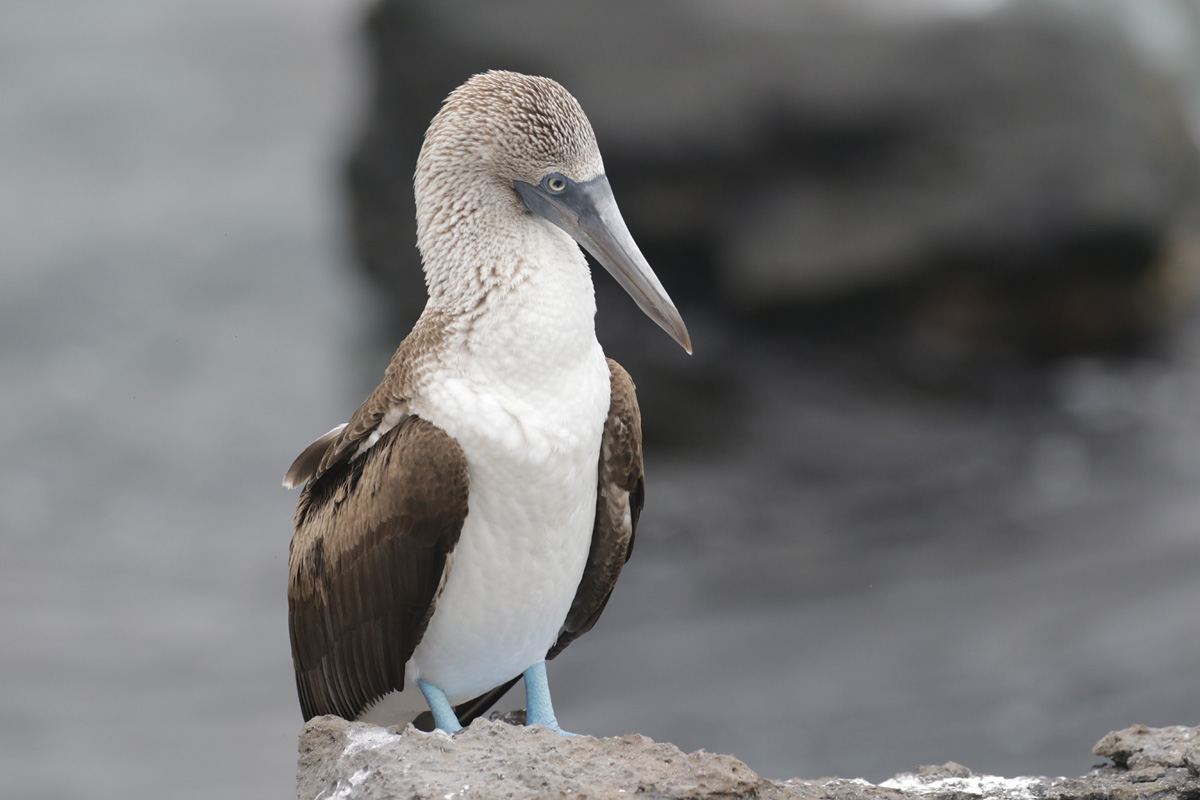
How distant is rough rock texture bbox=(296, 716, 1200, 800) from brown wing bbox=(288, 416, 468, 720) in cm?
32

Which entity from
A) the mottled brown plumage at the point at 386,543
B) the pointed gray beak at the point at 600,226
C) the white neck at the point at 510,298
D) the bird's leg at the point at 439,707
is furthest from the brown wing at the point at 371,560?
the pointed gray beak at the point at 600,226

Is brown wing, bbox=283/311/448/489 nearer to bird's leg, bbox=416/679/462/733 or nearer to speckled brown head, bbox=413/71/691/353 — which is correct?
speckled brown head, bbox=413/71/691/353

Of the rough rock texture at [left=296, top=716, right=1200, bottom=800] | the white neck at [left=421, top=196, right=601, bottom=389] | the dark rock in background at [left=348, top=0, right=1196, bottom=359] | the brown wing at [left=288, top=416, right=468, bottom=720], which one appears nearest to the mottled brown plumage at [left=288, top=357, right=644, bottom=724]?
the brown wing at [left=288, top=416, right=468, bottom=720]

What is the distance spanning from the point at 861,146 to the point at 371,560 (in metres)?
8.38

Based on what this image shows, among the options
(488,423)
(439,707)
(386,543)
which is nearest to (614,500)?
(488,423)

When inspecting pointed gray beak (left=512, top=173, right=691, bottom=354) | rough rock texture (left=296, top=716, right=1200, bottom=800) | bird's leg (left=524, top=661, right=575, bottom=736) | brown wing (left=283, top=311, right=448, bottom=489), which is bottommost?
rough rock texture (left=296, top=716, right=1200, bottom=800)

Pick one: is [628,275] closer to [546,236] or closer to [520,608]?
[546,236]

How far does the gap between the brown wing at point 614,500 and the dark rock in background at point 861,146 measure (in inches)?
289

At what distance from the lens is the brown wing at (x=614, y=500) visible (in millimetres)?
3953

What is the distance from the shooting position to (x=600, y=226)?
3.76 meters

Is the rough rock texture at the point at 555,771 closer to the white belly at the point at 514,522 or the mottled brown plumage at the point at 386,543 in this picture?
the mottled brown plumage at the point at 386,543

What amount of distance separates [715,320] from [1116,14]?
4749mm

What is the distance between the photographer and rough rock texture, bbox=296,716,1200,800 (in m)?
3.13

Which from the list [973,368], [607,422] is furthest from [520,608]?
[973,368]
